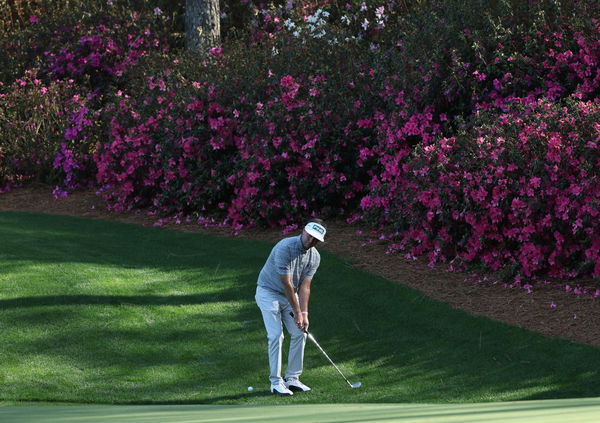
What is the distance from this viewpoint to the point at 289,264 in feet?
24.9

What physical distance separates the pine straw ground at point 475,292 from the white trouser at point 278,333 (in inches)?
104

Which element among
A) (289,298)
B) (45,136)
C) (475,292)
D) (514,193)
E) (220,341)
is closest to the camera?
(289,298)

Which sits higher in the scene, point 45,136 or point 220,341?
point 45,136

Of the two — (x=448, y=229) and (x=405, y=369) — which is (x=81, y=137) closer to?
(x=448, y=229)

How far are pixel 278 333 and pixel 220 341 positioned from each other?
1.56m

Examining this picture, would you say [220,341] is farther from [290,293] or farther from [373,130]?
[373,130]

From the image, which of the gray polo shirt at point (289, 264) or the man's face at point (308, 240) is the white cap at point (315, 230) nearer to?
Answer: the man's face at point (308, 240)

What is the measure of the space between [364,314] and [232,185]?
16.0 ft

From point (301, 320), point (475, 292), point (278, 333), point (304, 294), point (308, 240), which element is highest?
point (308, 240)

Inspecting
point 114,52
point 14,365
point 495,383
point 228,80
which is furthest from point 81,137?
point 495,383

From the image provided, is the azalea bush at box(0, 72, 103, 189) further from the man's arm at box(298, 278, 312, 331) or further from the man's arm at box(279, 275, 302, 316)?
the man's arm at box(279, 275, 302, 316)

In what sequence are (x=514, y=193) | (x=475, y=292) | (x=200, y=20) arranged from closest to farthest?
(x=475, y=292)
(x=514, y=193)
(x=200, y=20)

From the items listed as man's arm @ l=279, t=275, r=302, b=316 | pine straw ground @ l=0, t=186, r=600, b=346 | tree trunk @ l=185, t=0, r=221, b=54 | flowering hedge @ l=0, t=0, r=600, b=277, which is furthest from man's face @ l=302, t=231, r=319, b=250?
tree trunk @ l=185, t=0, r=221, b=54

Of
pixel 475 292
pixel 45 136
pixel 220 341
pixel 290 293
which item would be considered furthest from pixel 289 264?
pixel 45 136
